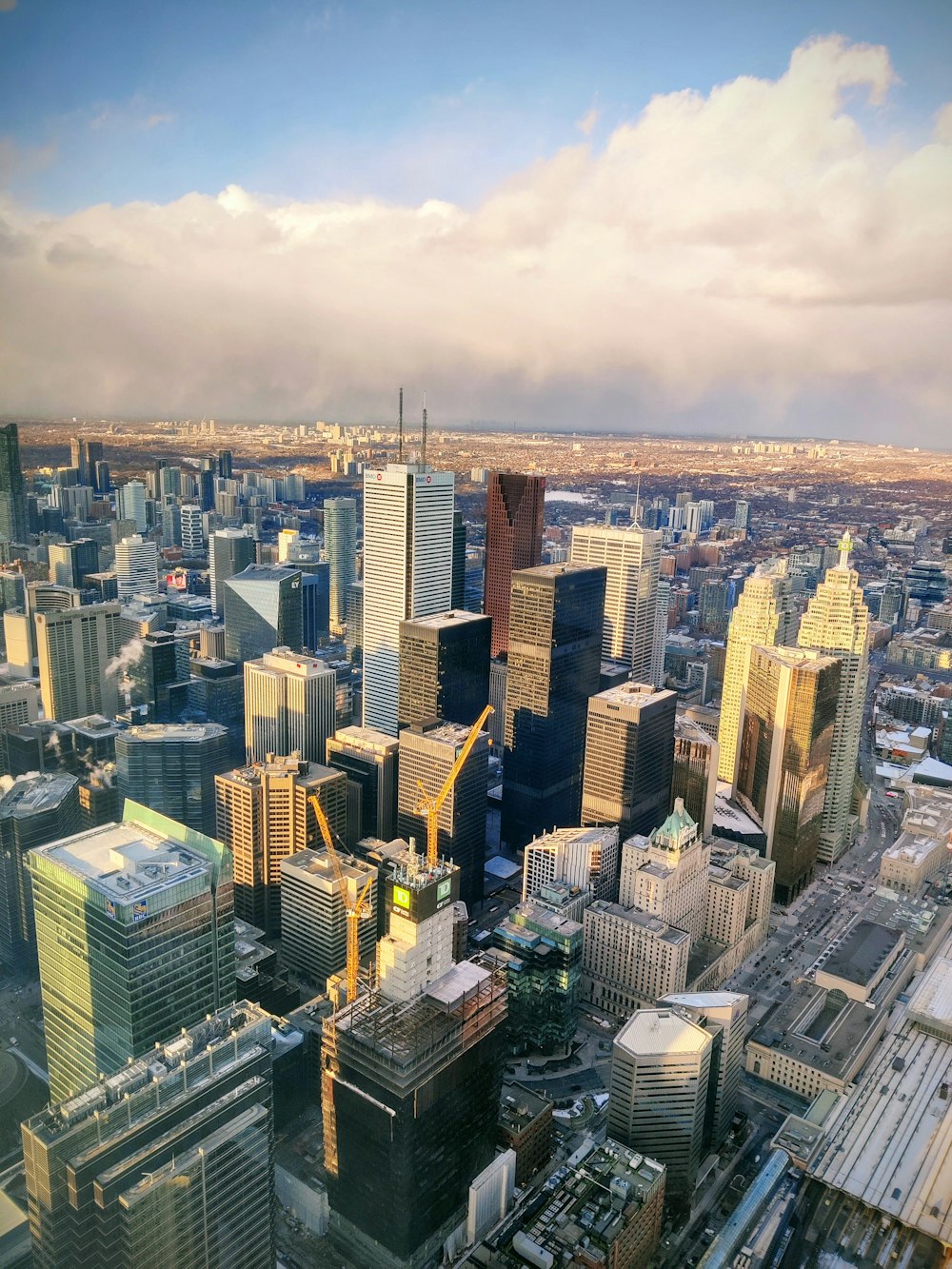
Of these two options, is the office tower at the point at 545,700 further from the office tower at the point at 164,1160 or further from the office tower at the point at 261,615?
the office tower at the point at 164,1160

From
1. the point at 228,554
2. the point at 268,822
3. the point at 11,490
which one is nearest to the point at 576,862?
the point at 268,822

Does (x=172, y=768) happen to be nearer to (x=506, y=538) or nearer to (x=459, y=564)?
(x=459, y=564)

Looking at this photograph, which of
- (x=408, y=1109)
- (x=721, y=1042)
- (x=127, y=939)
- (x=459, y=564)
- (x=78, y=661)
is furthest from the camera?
(x=459, y=564)

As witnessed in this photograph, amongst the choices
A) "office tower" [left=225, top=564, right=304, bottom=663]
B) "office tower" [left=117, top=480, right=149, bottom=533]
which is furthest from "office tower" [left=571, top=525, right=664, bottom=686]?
"office tower" [left=117, top=480, right=149, bottom=533]

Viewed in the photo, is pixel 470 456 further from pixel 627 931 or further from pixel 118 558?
pixel 118 558

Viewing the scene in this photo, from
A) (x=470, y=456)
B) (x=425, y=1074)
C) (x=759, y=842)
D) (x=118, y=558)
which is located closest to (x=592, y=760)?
(x=759, y=842)

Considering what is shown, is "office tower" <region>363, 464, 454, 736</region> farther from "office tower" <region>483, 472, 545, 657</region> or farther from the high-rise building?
"office tower" <region>483, 472, 545, 657</region>
